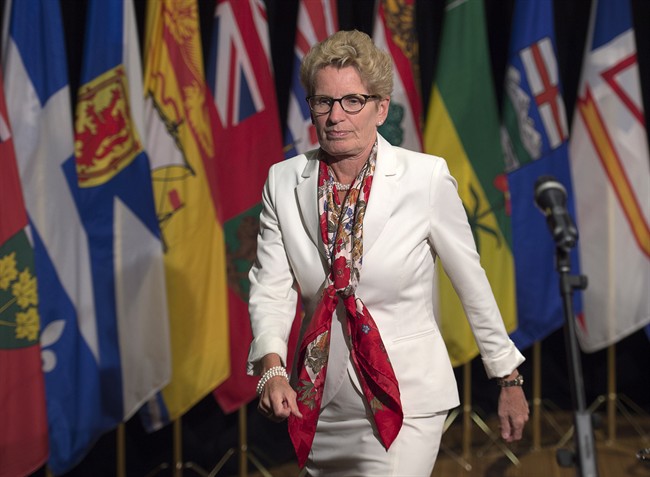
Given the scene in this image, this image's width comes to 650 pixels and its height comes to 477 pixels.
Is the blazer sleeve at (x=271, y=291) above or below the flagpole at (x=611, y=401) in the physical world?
above

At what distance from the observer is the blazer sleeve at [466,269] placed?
2148 millimetres

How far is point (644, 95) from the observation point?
5281mm

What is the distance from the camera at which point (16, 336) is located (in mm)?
3416

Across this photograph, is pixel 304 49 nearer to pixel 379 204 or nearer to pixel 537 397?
pixel 537 397

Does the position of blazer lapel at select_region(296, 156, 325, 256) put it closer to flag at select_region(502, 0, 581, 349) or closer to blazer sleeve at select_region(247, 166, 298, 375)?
blazer sleeve at select_region(247, 166, 298, 375)

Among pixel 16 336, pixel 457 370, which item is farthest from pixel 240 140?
pixel 457 370

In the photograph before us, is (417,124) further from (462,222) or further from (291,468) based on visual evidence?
(462,222)

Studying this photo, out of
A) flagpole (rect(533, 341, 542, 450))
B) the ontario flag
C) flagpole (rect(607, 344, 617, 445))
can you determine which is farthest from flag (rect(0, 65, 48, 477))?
flagpole (rect(607, 344, 617, 445))

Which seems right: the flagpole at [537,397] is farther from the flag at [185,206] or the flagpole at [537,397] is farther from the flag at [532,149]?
the flag at [185,206]

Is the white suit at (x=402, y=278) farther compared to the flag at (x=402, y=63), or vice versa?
the flag at (x=402, y=63)

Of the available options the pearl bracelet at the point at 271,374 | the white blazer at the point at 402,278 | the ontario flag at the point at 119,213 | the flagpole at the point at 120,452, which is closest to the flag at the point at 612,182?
the ontario flag at the point at 119,213

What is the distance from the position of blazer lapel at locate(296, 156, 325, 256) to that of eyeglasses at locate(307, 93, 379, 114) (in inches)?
6.4

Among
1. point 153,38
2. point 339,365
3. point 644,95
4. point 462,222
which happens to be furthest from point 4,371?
point 644,95

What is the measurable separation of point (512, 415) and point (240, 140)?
231cm
